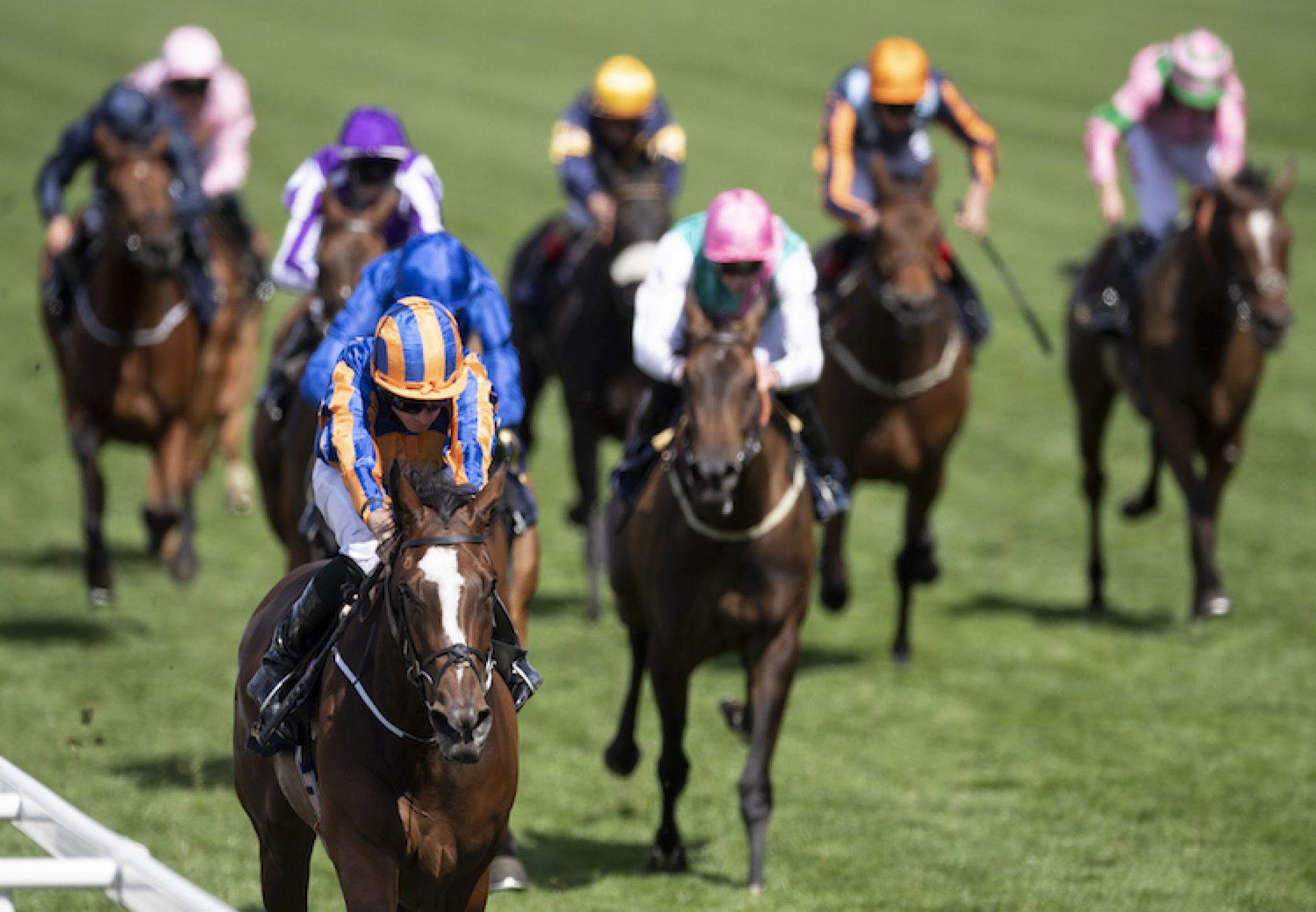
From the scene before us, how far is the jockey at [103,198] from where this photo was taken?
10406 millimetres

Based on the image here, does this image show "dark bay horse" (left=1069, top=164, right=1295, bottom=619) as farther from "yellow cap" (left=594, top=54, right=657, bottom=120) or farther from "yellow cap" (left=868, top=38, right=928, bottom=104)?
"yellow cap" (left=594, top=54, right=657, bottom=120)

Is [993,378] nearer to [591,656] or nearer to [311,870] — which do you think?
[591,656]

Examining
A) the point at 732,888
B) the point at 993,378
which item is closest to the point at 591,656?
the point at 732,888

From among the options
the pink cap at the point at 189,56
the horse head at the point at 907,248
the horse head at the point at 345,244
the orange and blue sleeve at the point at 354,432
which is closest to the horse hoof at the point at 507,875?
the orange and blue sleeve at the point at 354,432

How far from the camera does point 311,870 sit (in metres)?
6.88

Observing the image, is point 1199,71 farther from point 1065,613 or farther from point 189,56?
point 189,56

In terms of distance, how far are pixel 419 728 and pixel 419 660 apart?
14.2 inches

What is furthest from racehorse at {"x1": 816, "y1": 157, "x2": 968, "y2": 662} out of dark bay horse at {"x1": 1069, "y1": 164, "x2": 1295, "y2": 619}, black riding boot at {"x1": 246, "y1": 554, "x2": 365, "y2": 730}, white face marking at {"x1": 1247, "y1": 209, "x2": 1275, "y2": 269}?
black riding boot at {"x1": 246, "y1": 554, "x2": 365, "y2": 730}

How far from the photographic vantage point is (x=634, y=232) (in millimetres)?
10141

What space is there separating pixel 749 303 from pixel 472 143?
829 inches

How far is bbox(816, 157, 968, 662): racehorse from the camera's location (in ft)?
31.1

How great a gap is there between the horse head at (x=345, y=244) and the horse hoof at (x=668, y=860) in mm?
2427

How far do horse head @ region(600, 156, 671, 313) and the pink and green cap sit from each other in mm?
3132

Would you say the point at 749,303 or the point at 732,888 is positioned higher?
the point at 749,303
